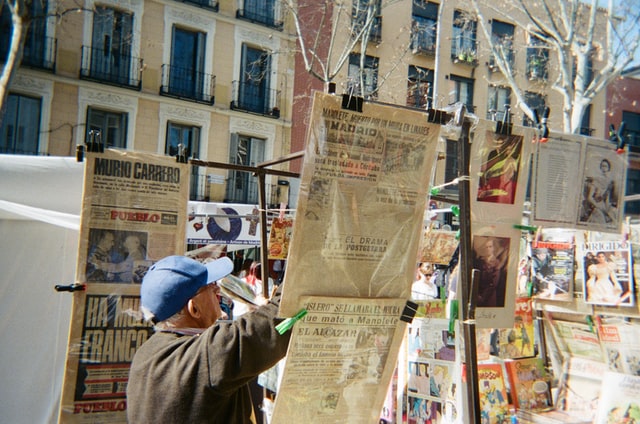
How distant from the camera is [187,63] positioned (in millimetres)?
16641

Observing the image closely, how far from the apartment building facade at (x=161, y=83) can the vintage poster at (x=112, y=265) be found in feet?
41.9

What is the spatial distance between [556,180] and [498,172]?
0.38m

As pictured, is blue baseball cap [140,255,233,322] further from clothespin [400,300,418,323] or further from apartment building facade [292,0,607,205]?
apartment building facade [292,0,607,205]

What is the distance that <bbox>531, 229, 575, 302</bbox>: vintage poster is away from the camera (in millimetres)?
3414

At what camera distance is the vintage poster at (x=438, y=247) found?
5.79 metres

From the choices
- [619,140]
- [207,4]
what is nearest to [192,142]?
[207,4]

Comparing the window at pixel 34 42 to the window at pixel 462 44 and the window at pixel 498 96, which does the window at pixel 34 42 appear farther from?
the window at pixel 498 96

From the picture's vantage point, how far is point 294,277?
1776mm

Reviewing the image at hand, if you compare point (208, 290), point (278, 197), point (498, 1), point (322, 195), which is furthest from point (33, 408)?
point (498, 1)

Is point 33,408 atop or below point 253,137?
below

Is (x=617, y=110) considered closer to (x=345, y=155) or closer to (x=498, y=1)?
(x=498, y=1)

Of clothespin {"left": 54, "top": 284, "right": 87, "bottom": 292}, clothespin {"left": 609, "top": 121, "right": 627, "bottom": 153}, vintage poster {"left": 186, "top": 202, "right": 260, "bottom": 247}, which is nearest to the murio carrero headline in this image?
clothespin {"left": 54, "top": 284, "right": 87, "bottom": 292}

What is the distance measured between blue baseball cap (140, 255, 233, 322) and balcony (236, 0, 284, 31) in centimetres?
1629

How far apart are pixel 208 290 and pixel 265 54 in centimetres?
1587
